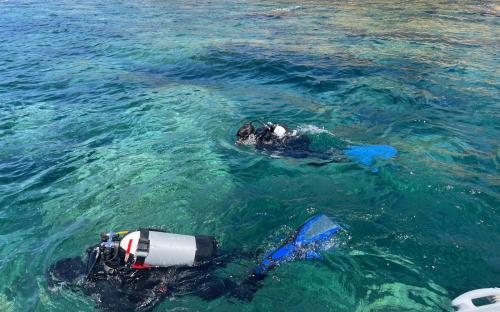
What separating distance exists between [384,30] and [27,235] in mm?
18274

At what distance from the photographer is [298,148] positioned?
8.57 metres

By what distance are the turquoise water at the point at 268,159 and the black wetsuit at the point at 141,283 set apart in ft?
0.53

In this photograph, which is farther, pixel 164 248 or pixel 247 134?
pixel 247 134

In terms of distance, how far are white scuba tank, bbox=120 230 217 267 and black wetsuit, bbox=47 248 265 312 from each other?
7.9 inches

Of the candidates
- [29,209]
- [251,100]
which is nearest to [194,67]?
[251,100]

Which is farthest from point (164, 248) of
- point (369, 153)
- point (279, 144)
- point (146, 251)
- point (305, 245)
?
point (369, 153)

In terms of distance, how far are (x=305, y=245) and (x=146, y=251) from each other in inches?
89.1

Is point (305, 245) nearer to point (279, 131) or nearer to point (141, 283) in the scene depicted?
point (141, 283)

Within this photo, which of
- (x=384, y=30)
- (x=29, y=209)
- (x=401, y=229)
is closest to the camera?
(x=401, y=229)

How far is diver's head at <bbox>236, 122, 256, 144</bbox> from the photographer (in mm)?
8633

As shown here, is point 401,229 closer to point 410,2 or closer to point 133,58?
point 133,58

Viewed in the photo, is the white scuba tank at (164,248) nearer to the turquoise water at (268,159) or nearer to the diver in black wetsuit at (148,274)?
the diver in black wetsuit at (148,274)

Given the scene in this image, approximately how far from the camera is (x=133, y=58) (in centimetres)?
1772

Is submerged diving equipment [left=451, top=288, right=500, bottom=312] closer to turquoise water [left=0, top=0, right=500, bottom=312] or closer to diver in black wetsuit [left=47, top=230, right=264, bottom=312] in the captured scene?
turquoise water [left=0, top=0, right=500, bottom=312]
